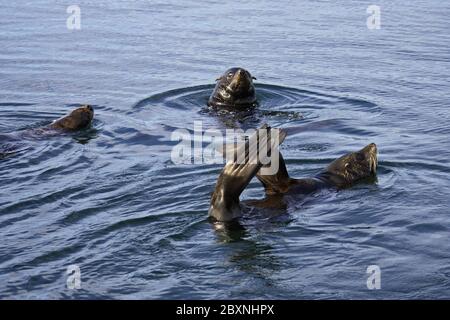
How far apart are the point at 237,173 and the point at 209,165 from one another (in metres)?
2.24

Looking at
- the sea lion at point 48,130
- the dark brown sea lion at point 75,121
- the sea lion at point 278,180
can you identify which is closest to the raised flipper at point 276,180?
the sea lion at point 278,180

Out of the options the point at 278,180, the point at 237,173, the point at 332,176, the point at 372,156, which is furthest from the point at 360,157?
the point at 237,173

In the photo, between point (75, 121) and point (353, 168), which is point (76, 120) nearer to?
point (75, 121)

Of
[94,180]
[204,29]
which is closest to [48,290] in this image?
[94,180]

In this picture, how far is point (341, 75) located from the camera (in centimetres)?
1462

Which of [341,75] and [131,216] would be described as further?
[341,75]

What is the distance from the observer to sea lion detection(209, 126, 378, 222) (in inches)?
312

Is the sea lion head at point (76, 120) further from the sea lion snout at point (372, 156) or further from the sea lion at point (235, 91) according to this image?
the sea lion snout at point (372, 156)

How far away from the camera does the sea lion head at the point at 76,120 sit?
37.7ft

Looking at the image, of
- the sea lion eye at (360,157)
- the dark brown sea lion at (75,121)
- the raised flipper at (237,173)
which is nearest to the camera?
the raised flipper at (237,173)

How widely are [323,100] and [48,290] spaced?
7142mm

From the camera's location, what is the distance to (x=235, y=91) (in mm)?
13031

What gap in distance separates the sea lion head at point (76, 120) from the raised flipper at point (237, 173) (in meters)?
3.86
